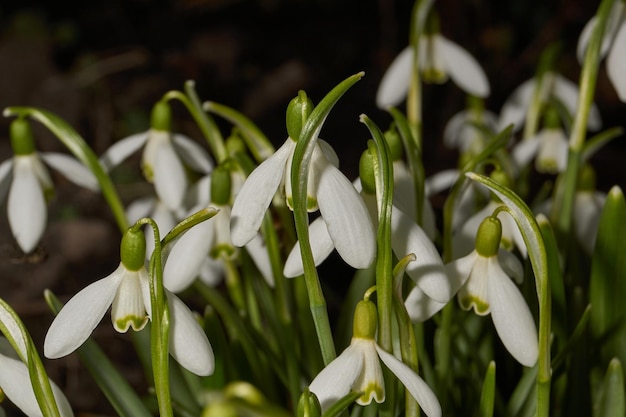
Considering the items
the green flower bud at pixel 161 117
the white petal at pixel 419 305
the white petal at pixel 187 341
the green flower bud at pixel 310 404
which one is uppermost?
the green flower bud at pixel 161 117

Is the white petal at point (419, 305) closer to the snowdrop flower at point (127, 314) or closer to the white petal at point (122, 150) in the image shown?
the snowdrop flower at point (127, 314)

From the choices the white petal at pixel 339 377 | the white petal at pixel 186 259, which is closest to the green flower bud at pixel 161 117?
the white petal at pixel 186 259

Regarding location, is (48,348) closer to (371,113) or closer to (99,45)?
(371,113)

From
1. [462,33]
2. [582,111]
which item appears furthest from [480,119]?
[462,33]

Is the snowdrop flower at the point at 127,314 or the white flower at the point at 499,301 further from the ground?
the snowdrop flower at the point at 127,314

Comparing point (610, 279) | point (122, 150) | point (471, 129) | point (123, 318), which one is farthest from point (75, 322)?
point (471, 129)

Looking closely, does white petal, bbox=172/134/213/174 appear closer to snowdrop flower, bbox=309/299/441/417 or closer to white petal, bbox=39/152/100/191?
white petal, bbox=39/152/100/191
